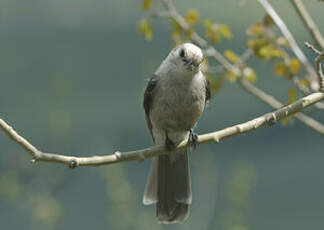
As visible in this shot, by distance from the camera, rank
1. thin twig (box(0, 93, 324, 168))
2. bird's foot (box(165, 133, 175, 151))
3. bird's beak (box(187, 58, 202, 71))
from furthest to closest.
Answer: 1. bird's beak (box(187, 58, 202, 71))
2. bird's foot (box(165, 133, 175, 151))
3. thin twig (box(0, 93, 324, 168))

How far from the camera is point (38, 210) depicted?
5.93 metres

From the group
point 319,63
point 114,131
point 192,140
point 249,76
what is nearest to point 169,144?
point 192,140

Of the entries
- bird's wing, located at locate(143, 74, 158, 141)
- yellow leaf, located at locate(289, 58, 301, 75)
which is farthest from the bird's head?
yellow leaf, located at locate(289, 58, 301, 75)

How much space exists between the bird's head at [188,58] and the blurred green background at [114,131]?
5.23 ft

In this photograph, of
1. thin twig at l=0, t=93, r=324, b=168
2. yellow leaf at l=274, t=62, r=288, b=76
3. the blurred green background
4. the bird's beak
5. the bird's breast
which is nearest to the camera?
thin twig at l=0, t=93, r=324, b=168

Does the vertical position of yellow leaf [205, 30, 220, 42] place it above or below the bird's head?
above

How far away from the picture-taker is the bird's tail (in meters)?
4.90

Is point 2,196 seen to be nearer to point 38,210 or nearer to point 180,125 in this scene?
point 38,210

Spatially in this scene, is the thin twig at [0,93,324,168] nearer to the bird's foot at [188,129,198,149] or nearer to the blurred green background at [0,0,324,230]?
the bird's foot at [188,129,198,149]

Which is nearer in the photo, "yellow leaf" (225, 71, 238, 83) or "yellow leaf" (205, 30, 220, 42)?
"yellow leaf" (225, 71, 238, 83)

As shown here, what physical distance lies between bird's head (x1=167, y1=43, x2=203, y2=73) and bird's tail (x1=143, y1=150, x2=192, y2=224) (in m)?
0.86

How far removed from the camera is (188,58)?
14.0 ft

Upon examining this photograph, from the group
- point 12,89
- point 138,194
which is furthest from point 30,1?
point 138,194

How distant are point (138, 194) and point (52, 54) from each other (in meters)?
1.98
